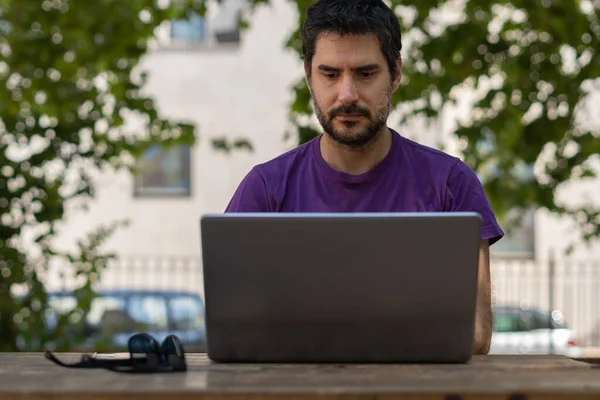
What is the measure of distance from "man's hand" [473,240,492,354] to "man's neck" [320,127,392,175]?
36 centimetres

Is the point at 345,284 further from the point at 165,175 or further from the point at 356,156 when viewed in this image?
the point at 165,175

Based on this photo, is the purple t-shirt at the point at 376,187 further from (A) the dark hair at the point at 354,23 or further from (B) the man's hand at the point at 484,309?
(A) the dark hair at the point at 354,23

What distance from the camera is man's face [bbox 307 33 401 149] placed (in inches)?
119

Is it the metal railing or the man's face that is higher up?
the man's face

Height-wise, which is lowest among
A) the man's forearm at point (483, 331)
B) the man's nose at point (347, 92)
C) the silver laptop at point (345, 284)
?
the man's forearm at point (483, 331)

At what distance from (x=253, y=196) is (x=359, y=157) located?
29 centimetres

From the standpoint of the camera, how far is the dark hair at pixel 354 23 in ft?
10.0

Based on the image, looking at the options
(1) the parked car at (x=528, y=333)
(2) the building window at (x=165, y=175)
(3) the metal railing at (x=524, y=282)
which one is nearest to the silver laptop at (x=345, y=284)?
(1) the parked car at (x=528, y=333)

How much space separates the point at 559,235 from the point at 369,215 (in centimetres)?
1712

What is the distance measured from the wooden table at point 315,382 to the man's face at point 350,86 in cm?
88

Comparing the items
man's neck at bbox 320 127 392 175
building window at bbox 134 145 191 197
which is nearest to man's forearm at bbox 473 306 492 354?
man's neck at bbox 320 127 392 175

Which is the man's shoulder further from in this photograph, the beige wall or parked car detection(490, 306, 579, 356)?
the beige wall

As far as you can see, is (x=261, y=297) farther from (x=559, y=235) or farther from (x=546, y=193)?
(x=559, y=235)

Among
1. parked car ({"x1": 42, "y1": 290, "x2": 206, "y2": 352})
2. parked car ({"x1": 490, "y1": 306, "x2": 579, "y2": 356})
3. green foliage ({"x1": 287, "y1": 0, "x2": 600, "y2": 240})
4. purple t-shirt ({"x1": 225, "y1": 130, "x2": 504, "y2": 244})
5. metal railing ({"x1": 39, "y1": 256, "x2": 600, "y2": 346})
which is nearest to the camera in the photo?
purple t-shirt ({"x1": 225, "y1": 130, "x2": 504, "y2": 244})
